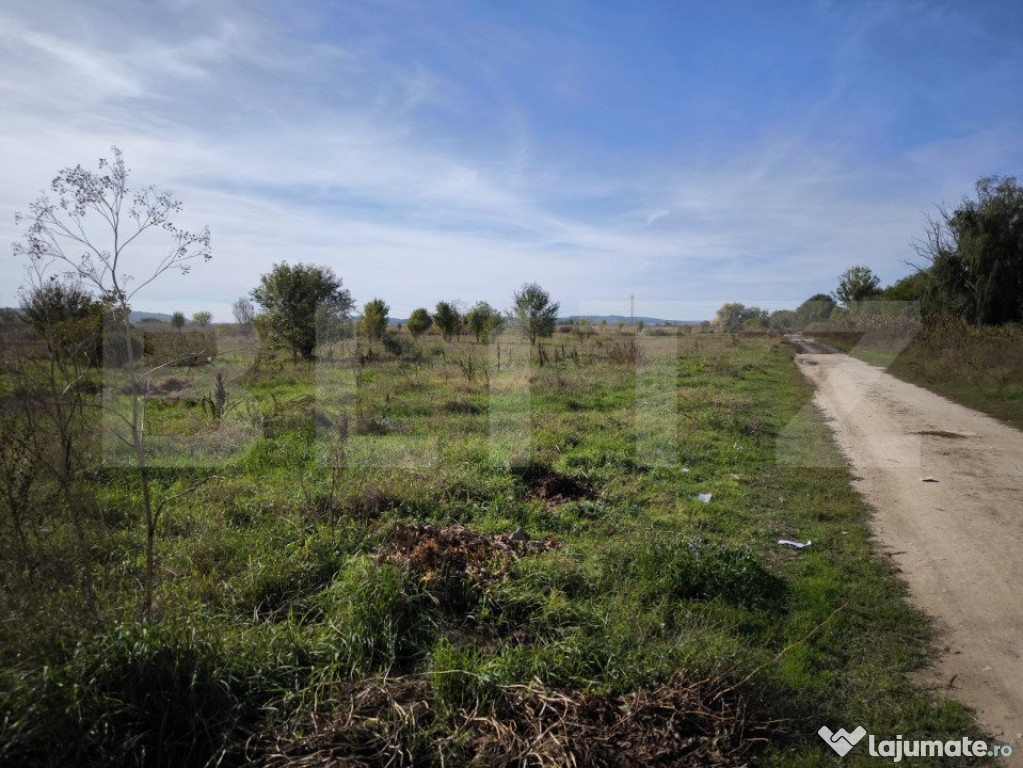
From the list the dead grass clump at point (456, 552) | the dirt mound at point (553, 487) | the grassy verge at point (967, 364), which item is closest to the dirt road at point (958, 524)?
the grassy verge at point (967, 364)

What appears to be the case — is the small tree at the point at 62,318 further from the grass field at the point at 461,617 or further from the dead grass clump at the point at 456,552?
the dead grass clump at the point at 456,552

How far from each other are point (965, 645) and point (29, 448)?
18.5 ft

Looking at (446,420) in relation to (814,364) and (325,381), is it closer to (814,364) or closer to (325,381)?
(325,381)

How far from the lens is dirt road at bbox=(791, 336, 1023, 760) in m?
3.19

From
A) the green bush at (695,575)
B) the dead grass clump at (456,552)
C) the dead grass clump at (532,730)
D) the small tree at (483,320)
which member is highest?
the small tree at (483,320)

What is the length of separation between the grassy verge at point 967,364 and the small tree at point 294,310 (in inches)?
619

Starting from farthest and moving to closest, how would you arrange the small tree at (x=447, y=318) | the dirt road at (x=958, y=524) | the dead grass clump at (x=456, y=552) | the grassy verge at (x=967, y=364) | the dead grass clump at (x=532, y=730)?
the small tree at (x=447, y=318), the grassy verge at (x=967, y=364), the dead grass clump at (x=456, y=552), the dirt road at (x=958, y=524), the dead grass clump at (x=532, y=730)

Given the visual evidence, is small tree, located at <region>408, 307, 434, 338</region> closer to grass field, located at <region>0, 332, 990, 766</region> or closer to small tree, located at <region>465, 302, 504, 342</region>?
small tree, located at <region>465, 302, 504, 342</region>

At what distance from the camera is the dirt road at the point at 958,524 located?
319cm

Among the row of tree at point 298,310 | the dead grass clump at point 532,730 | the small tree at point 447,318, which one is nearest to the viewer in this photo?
the dead grass clump at point 532,730

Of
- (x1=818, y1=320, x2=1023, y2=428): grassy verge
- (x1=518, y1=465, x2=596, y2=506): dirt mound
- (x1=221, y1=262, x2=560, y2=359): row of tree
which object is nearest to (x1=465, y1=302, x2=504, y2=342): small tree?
(x1=221, y1=262, x2=560, y2=359): row of tree

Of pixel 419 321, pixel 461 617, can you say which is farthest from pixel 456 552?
pixel 419 321

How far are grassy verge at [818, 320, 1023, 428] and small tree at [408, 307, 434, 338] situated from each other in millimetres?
21423

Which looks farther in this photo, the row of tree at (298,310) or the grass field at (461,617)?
the row of tree at (298,310)
